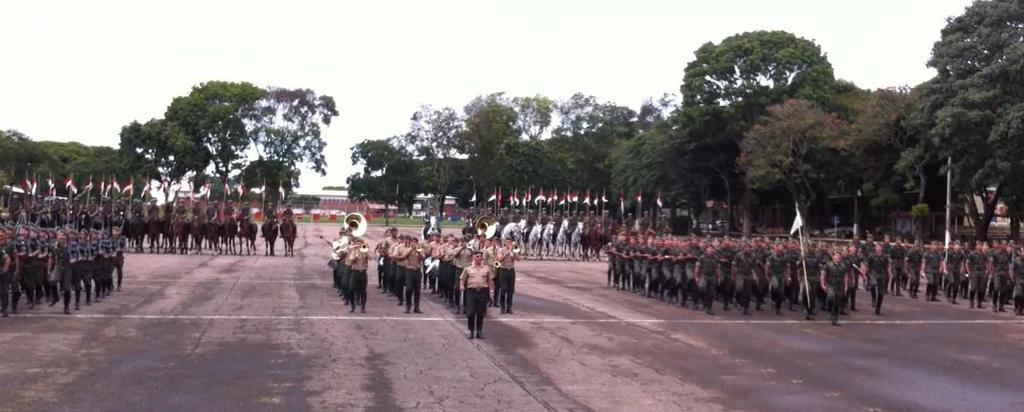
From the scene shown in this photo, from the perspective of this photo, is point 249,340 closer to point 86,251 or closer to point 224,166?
point 86,251

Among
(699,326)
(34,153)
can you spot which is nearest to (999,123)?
(699,326)

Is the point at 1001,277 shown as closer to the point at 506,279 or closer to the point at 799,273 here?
the point at 799,273

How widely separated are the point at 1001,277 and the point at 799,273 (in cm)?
575

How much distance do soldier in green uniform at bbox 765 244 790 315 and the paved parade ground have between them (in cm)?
67

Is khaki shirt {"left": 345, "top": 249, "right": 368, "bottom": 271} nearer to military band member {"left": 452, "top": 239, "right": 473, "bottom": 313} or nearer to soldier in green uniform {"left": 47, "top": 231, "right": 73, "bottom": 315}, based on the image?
military band member {"left": 452, "top": 239, "right": 473, "bottom": 313}

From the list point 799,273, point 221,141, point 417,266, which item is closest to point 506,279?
point 417,266

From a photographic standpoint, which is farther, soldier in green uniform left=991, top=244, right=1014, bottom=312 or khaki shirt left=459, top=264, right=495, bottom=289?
soldier in green uniform left=991, top=244, right=1014, bottom=312

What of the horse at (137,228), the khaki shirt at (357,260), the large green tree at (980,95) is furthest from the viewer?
the horse at (137,228)

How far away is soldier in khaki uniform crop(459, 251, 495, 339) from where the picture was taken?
55.4 ft

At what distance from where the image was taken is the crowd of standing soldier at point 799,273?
22.8 meters

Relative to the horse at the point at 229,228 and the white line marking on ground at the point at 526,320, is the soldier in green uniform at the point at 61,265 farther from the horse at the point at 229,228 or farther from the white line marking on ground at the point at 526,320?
the horse at the point at 229,228

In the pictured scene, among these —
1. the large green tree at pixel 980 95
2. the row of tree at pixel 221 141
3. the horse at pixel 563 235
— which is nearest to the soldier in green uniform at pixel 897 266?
the large green tree at pixel 980 95

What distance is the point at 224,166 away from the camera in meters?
87.3

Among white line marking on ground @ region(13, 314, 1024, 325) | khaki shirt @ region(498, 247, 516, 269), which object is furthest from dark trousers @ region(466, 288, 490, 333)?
khaki shirt @ region(498, 247, 516, 269)
